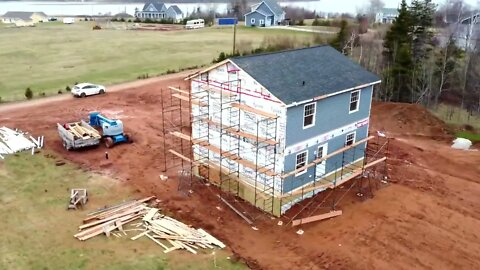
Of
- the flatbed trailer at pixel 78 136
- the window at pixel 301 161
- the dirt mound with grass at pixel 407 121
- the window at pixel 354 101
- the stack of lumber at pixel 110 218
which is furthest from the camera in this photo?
the dirt mound with grass at pixel 407 121

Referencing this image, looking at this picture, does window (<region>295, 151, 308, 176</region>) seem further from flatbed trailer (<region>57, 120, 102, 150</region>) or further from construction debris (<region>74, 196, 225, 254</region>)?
flatbed trailer (<region>57, 120, 102, 150</region>)

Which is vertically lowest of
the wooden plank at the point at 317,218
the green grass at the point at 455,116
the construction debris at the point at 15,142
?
the wooden plank at the point at 317,218

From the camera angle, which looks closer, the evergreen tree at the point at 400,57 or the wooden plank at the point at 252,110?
the wooden plank at the point at 252,110

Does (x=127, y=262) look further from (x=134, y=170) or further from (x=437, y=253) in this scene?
(x=437, y=253)

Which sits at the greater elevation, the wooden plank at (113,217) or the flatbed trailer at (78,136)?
the flatbed trailer at (78,136)

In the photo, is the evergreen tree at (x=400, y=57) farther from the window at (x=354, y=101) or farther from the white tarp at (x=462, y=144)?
the window at (x=354, y=101)

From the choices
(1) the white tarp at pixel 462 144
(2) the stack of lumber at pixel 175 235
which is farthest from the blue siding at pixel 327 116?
(1) the white tarp at pixel 462 144

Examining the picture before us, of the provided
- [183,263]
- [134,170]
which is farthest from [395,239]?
[134,170]
